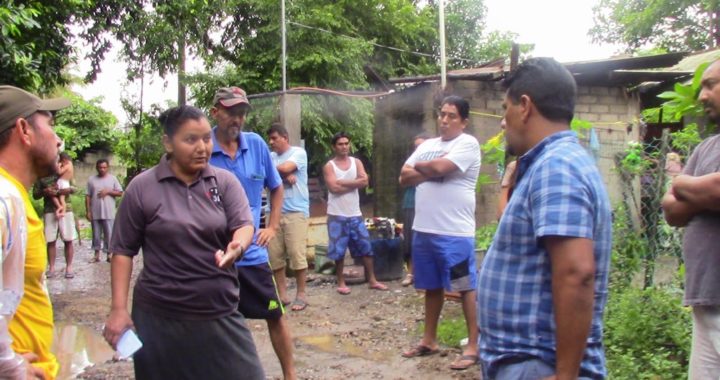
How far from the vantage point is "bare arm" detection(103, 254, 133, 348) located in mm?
3139

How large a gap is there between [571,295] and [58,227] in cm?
934

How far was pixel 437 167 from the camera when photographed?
5.05 m

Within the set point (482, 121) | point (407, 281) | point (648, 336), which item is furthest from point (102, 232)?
point (648, 336)

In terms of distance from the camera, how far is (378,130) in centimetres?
1470

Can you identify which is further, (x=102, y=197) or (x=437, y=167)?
(x=102, y=197)

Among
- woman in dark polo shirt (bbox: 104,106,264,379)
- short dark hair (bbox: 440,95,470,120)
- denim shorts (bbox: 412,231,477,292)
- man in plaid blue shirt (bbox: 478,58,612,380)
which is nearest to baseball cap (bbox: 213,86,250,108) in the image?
woman in dark polo shirt (bbox: 104,106,264,379)

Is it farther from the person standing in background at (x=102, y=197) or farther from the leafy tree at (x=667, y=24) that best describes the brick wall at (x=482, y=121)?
the leafy tree at (x=667, y=24)

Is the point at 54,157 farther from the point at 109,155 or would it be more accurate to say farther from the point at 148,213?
the point at 109,155

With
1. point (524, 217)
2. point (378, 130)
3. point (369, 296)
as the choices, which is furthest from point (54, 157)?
point (378, 130)

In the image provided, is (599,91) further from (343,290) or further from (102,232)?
(102,232)

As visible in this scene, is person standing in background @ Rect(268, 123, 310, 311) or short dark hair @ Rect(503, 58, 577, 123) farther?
person standing in background @ Rect(268, 123, 310, 311)

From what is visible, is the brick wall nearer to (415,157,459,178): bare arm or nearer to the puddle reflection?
(415,157,459,178): bare arm

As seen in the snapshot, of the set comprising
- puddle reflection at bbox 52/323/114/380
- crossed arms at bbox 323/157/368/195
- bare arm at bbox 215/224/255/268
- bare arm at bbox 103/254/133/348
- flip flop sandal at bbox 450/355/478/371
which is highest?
crossed arms at bbox 323/157/368/195

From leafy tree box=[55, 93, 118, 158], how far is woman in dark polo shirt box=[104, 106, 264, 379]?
23413 millimetres
